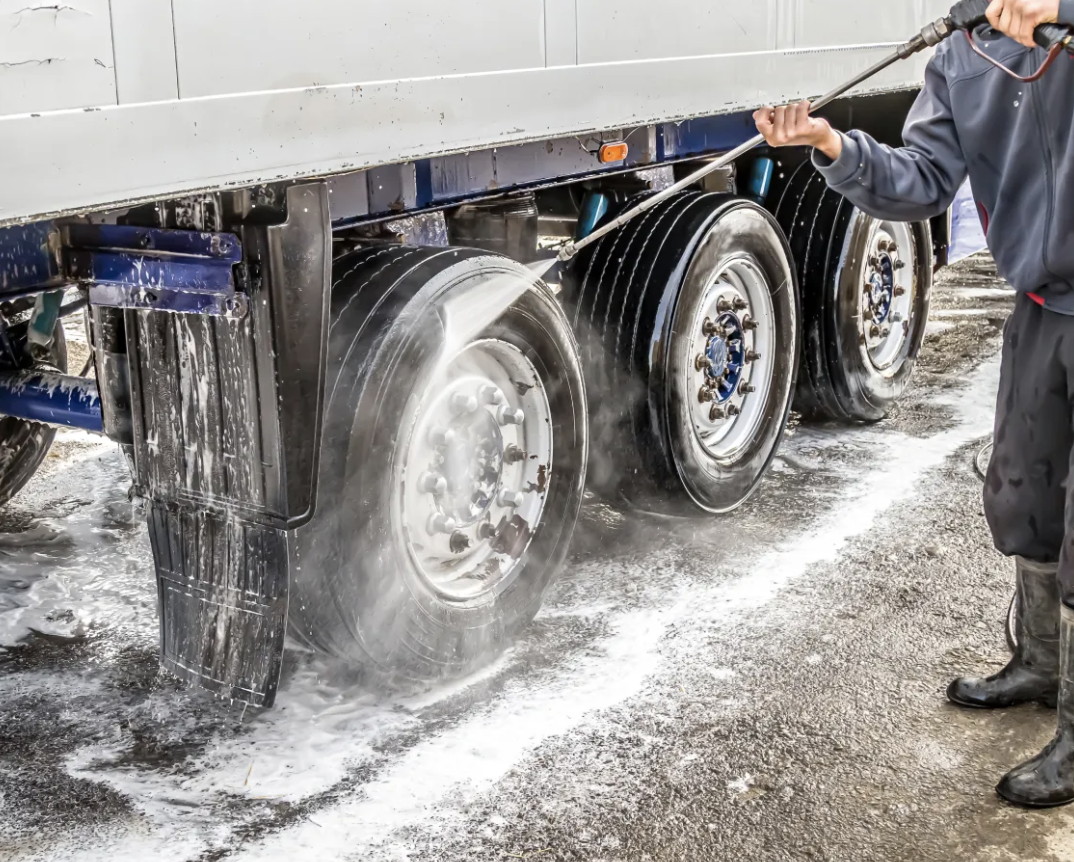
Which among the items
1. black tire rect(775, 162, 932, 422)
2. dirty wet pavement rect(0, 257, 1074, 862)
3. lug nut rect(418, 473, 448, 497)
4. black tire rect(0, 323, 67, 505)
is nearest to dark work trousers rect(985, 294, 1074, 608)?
dirty wet pavement rect(0, 257, 1074, 862)

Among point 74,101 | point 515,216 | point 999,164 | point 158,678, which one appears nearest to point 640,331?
point 515,216

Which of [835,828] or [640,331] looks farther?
[640,331]

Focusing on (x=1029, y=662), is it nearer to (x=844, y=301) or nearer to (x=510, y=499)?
(x=510, y=499)

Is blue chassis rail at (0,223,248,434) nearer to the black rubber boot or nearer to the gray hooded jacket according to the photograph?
the gray hooded jacket

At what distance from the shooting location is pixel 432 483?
3383 mm

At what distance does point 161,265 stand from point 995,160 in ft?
6.10

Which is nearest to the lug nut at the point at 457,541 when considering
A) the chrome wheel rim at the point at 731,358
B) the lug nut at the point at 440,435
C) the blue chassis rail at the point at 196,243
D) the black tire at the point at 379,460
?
the black tire at the point at 379,460

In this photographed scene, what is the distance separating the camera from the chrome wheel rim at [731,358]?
4516 millimetres

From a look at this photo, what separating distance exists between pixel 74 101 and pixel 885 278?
4349mm

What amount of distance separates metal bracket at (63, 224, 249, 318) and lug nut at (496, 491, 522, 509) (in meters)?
1.11

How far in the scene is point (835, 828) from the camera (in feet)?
9.16

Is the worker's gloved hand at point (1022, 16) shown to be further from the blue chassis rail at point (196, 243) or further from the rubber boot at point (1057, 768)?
the blue chassis rail at point (196, 243)

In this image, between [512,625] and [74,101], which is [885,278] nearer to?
[512,625]

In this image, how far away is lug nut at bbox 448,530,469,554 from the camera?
3.47 m
